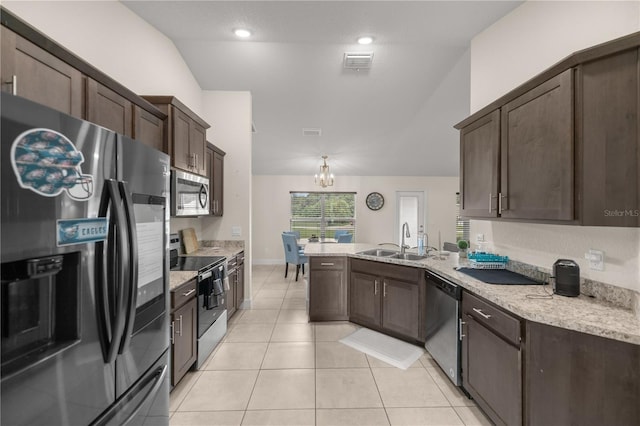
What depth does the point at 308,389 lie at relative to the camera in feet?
6.73

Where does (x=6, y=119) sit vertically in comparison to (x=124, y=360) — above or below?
above

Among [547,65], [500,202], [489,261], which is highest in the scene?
[547,65]

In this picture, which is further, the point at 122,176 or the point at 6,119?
the point at 122,176

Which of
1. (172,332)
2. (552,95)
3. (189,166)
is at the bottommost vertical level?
(172,332)

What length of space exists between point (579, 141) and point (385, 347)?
89.2 inches

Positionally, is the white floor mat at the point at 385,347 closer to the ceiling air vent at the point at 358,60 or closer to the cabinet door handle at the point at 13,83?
the cabinet door handle at the point at 13,83

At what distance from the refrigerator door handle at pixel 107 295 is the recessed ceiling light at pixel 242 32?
7.76 ft

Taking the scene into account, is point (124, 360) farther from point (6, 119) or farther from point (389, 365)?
point (389, 365)

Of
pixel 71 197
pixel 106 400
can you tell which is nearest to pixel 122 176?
pixel 71 197

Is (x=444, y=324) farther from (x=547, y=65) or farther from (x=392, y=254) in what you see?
(x=547, y=65)

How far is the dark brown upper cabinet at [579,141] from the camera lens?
1.30m

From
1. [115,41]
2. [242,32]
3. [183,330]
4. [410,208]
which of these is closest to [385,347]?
[183,330]

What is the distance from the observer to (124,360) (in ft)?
3.55

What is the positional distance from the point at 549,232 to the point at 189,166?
3.14 m
